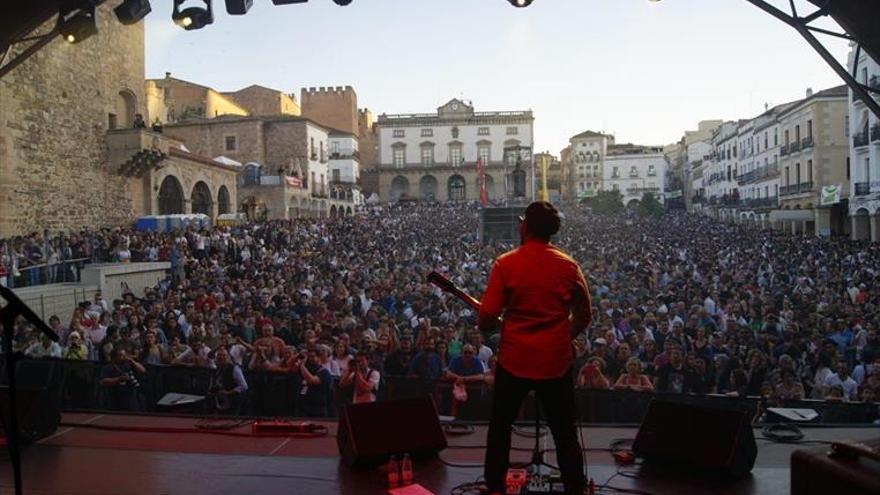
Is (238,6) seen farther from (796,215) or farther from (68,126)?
(796,215)

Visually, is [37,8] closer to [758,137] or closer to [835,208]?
[835,208]

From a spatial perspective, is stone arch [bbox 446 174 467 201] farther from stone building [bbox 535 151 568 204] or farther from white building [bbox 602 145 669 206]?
white building [bbox 602 145 669 206]

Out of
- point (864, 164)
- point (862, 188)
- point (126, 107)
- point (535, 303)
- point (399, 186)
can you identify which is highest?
point (399, 186)

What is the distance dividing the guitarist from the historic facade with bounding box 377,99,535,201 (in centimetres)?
7330

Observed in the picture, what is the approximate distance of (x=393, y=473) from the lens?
13.1 ft

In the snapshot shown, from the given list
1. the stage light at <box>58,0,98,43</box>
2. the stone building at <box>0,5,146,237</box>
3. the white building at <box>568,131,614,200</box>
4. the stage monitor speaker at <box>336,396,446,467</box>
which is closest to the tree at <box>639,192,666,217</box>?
the white building at <box>568,131,614,200</box>

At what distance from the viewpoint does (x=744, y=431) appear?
4.11m

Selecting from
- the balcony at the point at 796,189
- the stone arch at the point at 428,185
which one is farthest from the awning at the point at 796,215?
the stone arch at the point at 428,185

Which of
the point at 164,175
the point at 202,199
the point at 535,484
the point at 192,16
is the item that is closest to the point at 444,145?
the point at 202,199

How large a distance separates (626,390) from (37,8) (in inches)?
227

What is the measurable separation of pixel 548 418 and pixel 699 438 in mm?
1252

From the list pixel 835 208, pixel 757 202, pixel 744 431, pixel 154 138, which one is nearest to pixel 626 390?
pixel 744 431

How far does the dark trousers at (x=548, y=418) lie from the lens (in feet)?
11.2

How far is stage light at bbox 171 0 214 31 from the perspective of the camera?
690 cm
